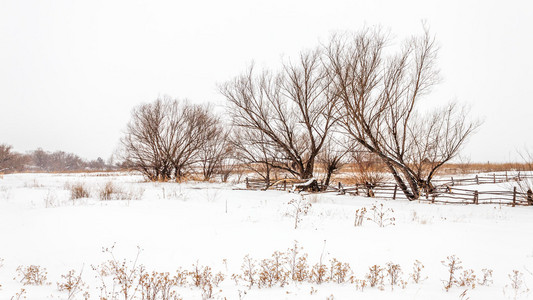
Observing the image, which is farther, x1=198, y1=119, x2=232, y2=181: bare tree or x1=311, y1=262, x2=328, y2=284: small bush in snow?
x1=198, y1=119, x2=232, y2=181: bare tree

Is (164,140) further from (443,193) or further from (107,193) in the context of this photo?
(443,193)

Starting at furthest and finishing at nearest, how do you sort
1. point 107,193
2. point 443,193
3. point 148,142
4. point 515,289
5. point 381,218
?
point 148,142
point 443,193
point 107,193
point 381,218
point 515,289

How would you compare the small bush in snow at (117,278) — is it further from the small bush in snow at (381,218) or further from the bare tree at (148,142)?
the bare tree at (148,142)

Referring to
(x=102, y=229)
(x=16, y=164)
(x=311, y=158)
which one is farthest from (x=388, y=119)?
(x=16, y=164)

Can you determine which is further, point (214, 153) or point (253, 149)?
point (214, 153)

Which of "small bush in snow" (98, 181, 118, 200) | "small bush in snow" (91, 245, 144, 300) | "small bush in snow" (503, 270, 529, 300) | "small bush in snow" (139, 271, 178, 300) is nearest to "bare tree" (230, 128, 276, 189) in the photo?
"small bush in snow" (98, 181, 118, 200)

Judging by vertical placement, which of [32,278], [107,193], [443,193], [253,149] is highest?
[253,149]

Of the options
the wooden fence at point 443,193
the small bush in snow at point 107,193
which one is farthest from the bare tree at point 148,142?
the small bush in snow at point 107,193

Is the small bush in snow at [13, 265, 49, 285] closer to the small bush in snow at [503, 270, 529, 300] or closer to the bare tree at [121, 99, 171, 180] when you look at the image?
the small bush in snow at [503, 270, 529, 300]

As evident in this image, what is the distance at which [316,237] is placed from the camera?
5871 mm

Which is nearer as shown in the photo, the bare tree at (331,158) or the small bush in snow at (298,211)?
the small bush in snow at (298,211)

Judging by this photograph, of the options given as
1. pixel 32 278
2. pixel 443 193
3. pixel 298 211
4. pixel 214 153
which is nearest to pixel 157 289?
pixel 32 278

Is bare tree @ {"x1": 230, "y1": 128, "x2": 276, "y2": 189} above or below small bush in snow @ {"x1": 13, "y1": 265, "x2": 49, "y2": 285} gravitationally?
above

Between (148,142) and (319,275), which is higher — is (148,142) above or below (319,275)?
above
